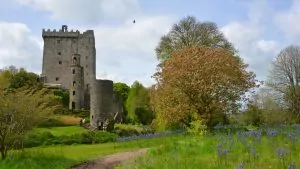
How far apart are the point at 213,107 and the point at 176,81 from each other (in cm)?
283

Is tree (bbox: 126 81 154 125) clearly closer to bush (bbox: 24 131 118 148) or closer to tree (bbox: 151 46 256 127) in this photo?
bush (bbox: 24 131 118 148)

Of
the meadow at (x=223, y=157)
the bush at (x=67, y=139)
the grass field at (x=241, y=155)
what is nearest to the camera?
the grass field at (x=241, y=155)

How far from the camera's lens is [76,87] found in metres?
72.9

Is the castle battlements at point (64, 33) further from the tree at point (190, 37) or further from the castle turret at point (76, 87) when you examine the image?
the tree at point (190, 37)

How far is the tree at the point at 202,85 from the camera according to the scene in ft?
90.1

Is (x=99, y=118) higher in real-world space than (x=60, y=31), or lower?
lower

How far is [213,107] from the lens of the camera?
27781 mm

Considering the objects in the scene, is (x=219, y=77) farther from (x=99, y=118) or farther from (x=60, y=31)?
(x=60, y=31)

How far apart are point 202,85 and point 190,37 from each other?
2575cm

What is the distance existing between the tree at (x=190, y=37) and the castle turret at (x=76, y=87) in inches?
840

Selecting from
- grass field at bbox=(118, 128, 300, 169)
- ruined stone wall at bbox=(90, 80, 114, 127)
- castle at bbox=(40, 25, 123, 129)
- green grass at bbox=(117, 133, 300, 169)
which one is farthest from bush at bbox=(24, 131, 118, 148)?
castle at bbox=(40, 25, 123, 129)

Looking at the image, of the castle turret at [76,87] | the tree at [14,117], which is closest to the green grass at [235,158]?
the tree at [14,117]

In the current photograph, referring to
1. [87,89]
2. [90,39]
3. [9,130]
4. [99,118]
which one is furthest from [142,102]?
[9,130]

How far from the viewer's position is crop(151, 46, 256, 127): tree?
2747 cm
